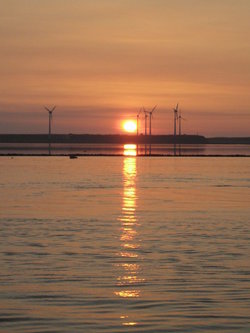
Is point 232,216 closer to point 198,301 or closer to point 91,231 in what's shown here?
point 91,231

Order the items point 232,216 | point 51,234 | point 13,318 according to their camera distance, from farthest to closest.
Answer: point 232,216 → point 51,234 → point 13,318

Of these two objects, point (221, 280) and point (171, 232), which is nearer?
point (221, 280)

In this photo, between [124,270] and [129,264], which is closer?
[124,270]

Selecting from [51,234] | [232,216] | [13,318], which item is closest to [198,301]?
[13,318]

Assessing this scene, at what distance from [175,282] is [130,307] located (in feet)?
10.3

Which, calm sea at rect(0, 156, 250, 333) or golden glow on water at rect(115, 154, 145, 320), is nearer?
calm sea at rect(0, 156, 250, 333)

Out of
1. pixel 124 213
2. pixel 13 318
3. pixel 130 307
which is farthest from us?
pixel 124 213

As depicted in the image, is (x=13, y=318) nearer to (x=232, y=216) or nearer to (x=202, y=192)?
(x=232, y=216)

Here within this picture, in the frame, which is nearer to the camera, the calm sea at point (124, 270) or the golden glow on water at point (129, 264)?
the calm sea at point (124, 270)

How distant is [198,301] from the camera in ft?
58.7

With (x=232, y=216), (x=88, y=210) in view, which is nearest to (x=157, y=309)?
(x=232, y=216)

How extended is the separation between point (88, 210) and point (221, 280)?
79.6ft

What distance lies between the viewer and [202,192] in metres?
63.5

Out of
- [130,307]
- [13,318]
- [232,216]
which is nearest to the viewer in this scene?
[13,318]
